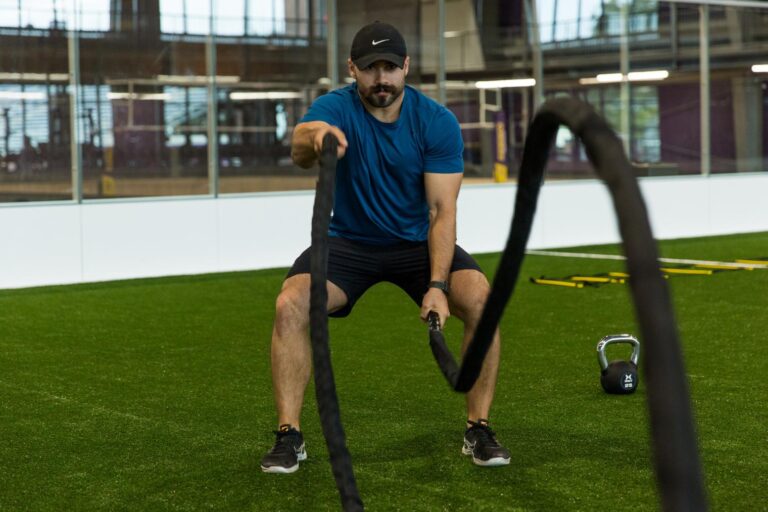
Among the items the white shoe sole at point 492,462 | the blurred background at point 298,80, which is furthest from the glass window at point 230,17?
the white shoe sole at point 492,462

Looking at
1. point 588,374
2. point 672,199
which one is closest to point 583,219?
point 672,199

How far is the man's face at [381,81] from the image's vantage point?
411 centimetres

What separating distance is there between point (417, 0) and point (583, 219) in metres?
2.98

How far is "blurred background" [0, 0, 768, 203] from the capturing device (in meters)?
10.7

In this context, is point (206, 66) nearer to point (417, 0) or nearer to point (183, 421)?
point (417, 0)

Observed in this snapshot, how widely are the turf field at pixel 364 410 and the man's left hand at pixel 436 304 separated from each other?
1.82ft

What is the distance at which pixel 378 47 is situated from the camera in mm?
3998

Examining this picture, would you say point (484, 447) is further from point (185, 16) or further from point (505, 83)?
point (505, 83)

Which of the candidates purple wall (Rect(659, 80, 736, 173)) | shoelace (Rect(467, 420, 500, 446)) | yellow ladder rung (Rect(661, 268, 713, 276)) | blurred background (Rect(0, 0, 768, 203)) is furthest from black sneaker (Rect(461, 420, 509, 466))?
purple wall (Rect(659, 80, 736, 173))

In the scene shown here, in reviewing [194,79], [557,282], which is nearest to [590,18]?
[194,79]

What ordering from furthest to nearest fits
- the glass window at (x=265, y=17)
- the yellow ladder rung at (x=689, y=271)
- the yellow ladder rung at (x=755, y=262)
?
the glass window at (x=265, y=17) → the yellow ladder rung at (x=755, y=262) → the yellow ladder rung at (x=689, y=271)

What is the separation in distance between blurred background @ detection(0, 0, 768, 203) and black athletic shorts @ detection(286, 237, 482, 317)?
A: 22.2 ft

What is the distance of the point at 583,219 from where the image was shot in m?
13.8

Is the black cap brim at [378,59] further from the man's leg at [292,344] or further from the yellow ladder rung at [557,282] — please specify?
the yellow ladder rung at [557,282]
